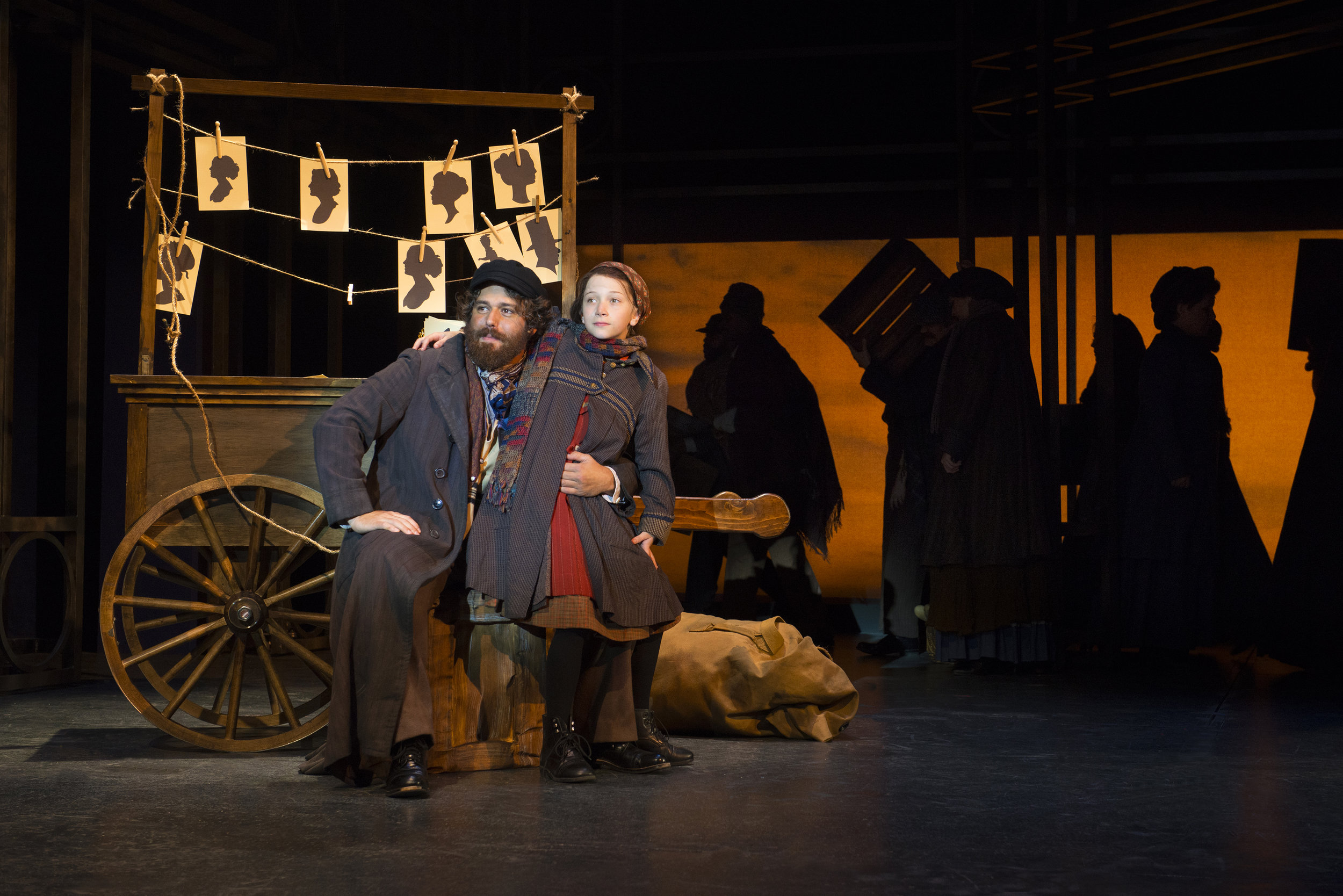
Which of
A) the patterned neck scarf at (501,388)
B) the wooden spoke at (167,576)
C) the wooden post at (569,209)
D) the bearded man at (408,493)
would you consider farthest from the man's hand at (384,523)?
the wooden post at (569,209)

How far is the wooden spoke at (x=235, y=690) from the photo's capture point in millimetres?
4059

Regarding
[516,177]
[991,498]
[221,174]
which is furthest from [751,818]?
[991,498]

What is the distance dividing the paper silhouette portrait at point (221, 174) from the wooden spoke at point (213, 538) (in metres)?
0.99

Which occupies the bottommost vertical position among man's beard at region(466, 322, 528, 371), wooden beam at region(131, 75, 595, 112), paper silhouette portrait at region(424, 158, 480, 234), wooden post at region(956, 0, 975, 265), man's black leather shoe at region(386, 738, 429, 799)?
man's black leather shoe at region(386, 738, 429, 799)

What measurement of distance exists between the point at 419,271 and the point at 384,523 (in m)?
1.36

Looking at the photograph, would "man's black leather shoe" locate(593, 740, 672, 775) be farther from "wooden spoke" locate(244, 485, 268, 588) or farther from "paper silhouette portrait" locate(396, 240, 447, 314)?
"paper silhouette portrait" locate(396, 240, 447, 314)

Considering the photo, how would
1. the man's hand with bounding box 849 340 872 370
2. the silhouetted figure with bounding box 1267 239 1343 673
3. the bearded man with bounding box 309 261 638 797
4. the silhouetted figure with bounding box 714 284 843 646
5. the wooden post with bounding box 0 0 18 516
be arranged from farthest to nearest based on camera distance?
the silhouetted figure with bounding box 714 284 843 646
the man's hand with bounding box 849 340 872 370
the silhouetted figure with bounding box 1267 239 1343 673
the wooden post with bounding box 0 0 18 516
the bearded man with bounding box 309 261 638 797

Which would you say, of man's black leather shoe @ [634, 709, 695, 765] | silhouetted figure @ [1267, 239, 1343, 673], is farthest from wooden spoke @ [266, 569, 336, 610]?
silhouetted figure @ [1267, 239, 1343, 673]

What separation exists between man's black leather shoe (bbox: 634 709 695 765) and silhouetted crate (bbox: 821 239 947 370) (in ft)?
11.8

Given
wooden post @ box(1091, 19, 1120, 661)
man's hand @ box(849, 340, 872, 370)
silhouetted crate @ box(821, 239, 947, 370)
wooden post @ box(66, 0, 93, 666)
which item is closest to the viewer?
wooden post @ box(66, 0, 93, 666)

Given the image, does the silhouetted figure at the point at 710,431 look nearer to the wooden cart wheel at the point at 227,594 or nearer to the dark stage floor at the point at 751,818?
the dark stage floor at the point at 751,818

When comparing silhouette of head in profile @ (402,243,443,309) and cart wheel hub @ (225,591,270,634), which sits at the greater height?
silhouette of head in profile @ (402,243,443,309)

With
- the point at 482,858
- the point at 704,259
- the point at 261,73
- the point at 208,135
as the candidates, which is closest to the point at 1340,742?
the point at 482,858

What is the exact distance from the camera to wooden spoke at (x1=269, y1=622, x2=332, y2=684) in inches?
158
